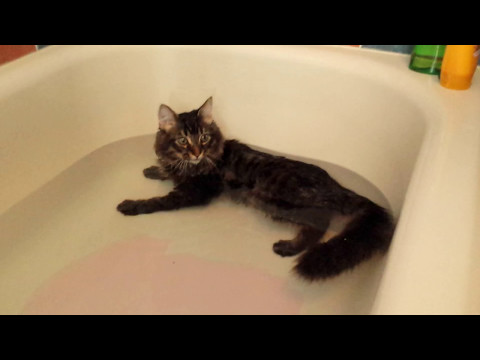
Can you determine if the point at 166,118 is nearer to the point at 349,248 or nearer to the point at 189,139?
the point at 189,139

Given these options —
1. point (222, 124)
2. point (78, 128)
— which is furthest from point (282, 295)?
point (78, 128)

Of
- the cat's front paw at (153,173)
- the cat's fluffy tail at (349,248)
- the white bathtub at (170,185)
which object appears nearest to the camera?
the cat's fluffy tail at (349,248)

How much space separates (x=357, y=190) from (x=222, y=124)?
1.86 ft

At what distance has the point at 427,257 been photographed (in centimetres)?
57

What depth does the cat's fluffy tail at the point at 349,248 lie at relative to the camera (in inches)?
32.3

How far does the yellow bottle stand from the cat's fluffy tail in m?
0.43

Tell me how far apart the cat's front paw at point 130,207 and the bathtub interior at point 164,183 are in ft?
0.08

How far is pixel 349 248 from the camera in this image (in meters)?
0.86

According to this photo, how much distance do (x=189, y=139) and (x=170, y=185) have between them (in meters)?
0.25

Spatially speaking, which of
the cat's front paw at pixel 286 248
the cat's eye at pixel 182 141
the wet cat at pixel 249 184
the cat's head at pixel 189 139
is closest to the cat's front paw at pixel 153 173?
the wet cat at pixel 249 184

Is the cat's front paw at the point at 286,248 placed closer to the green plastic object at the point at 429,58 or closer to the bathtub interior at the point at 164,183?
the bathtub interior at the point at 164,183

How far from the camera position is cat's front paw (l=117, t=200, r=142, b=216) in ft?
4.10

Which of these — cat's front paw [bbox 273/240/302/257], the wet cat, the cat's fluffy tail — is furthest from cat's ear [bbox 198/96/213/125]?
the cat's fluffy tail

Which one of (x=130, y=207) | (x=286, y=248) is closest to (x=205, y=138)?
(x=130, y=207)
